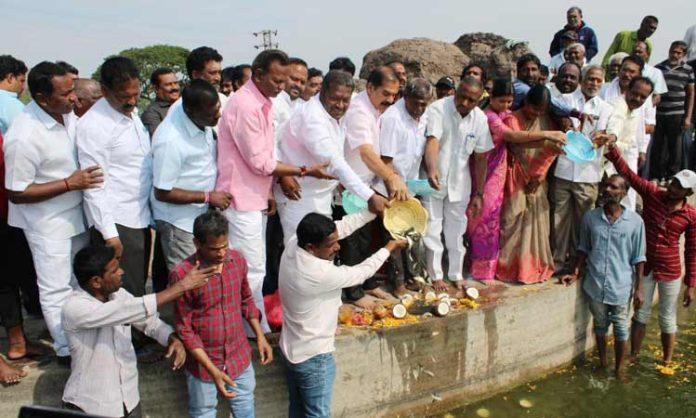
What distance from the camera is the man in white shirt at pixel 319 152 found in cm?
424

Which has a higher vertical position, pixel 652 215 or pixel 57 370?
pixel 652 215

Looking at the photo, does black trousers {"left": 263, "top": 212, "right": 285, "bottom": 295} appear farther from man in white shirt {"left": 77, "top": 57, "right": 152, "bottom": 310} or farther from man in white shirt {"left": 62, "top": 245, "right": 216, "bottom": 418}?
man in white shirt {"left": 62, "top": 245, "right": 216, "bottom": 418}

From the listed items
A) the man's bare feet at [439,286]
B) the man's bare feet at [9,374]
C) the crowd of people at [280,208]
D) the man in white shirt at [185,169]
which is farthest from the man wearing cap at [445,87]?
the man's bare feet at [9,374]

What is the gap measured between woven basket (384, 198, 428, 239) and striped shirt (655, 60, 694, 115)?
19.5 feet

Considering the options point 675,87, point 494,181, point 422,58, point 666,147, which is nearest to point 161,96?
point 494,181

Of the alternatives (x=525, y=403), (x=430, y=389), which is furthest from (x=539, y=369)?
(x=430, y=389)

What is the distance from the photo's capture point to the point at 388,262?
5.56 meters

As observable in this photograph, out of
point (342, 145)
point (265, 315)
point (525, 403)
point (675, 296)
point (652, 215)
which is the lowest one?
point (525, 403)

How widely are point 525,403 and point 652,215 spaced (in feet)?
7.35

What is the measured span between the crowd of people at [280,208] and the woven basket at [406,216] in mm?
99

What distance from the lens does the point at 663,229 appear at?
218 inches

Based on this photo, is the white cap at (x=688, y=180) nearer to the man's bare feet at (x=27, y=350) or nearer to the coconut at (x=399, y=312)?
the coconut at (x=399, y=312)

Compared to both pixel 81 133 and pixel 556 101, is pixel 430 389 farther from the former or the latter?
pixel 81 133

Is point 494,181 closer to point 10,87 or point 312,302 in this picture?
point 312,302
